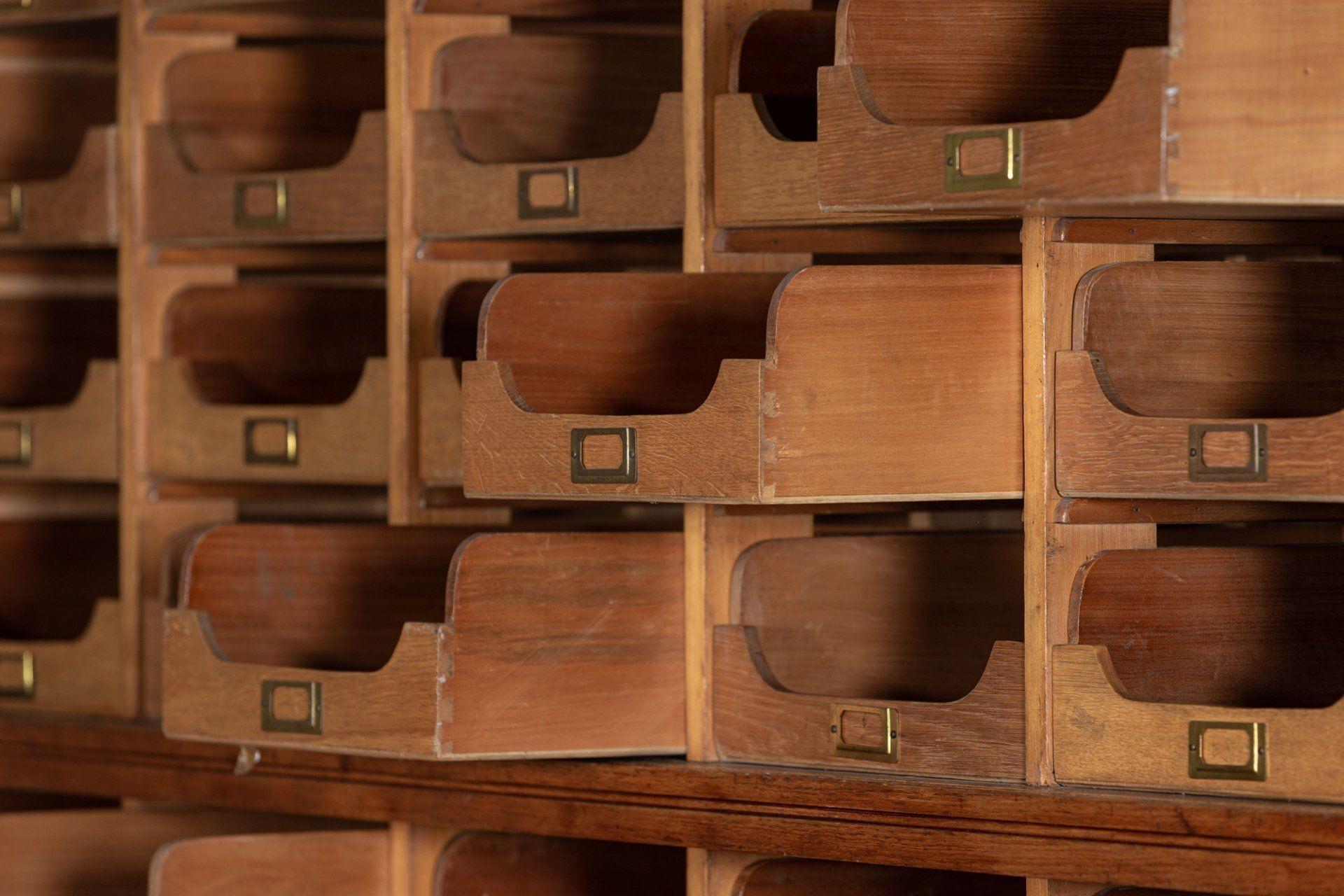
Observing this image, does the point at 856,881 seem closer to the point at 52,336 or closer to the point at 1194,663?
the point at 1194,663

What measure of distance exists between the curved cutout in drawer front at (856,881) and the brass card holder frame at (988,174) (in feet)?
2.53

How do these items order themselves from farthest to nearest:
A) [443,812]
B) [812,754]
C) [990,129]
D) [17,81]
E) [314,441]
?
[17,81]
[314,441]
[443,812]
[812,754]
[990,129]

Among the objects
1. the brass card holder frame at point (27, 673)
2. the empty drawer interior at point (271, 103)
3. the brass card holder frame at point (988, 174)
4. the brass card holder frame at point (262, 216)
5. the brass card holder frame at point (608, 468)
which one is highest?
the empty drawer interior at point (271, 103)

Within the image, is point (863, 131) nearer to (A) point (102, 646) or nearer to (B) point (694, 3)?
(B) point (694, 3)

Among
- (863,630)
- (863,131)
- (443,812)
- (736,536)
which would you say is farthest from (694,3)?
(443,812)

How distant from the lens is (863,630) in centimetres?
231

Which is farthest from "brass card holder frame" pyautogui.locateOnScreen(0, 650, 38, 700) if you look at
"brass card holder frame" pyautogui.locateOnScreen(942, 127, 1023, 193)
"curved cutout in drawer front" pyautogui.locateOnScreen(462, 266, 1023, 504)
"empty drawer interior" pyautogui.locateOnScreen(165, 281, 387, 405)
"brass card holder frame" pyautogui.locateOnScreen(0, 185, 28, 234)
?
"brass card holder frame" pyautogui.locateOnScreen(942, 127, 1023, 193)

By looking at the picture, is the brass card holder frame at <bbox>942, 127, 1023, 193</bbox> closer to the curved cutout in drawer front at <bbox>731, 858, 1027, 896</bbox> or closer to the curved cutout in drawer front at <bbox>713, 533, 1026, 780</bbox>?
the curved cutout in drawer front at <bbox>713, 533, 1026, 780</bbox>

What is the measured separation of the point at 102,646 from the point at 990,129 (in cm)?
139

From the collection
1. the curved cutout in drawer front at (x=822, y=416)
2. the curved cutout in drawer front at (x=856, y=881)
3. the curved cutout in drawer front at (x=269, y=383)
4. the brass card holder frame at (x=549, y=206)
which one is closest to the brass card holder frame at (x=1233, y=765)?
the curved cutout in drawer front at (x=822, y=416)

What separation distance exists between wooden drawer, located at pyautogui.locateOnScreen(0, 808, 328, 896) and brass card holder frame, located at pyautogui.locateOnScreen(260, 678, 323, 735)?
468mm

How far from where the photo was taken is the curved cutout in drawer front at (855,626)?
2146 millimetres

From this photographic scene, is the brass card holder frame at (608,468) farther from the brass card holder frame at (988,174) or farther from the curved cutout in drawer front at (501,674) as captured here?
the brass card holder frame at (988,174)

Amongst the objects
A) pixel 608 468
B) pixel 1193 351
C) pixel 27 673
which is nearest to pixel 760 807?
pixel 608 468
